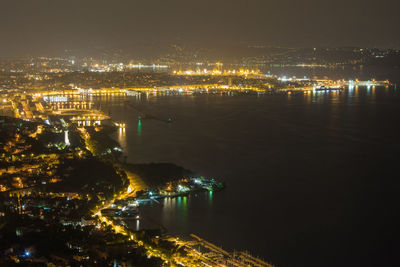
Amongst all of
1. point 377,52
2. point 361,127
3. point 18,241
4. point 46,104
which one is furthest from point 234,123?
point 377,52

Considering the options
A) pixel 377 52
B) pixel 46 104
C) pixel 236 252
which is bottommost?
pixel 236 252

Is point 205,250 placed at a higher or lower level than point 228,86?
lower

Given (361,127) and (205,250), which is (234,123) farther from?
(205,250)

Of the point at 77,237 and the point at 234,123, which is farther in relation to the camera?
the point at 234,123

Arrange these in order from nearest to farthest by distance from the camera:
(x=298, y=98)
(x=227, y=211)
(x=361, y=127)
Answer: (x=227, y=211) → (x=361, y=127) → (x=298, y=98)

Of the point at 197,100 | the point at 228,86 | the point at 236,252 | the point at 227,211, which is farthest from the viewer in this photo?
the point at 228,86

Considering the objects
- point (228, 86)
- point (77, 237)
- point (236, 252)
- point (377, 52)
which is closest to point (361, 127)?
point (236, 252)

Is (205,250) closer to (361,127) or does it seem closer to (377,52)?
(361,127)
